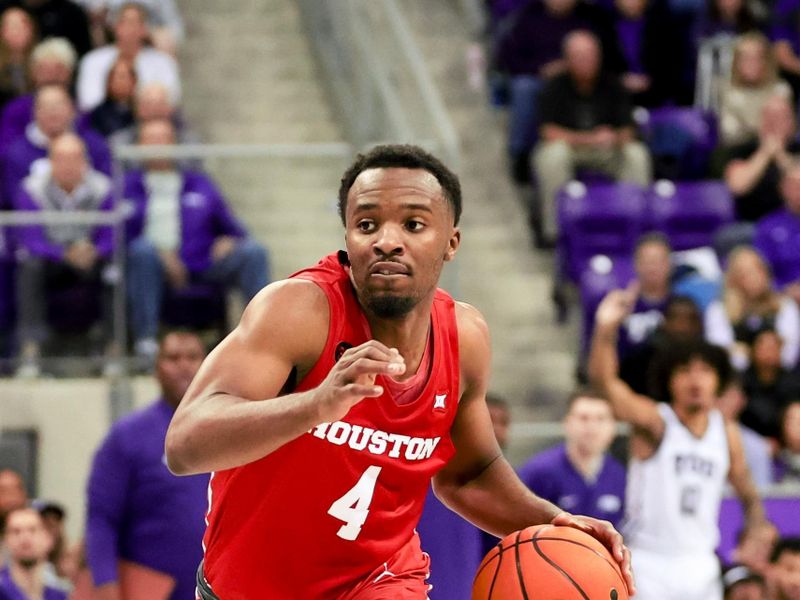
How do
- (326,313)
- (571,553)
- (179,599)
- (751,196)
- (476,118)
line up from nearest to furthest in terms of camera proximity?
1. (326,313)
2. (571,553)
3. (179,599)
4. (751,196)
5. (476,118)

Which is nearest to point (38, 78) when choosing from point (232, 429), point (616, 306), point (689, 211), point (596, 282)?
point (596, 282)

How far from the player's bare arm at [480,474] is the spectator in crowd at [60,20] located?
716cm

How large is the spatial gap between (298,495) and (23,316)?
5.11 metres

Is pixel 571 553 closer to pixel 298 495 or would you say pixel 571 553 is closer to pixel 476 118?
pixel 298 495

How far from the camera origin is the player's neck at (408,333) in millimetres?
4086

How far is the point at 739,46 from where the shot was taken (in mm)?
11406

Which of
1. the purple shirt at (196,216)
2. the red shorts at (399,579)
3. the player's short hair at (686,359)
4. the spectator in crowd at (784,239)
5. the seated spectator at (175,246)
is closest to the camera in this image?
the red shorts at (399,579)

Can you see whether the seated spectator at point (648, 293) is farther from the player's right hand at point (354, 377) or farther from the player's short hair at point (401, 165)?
the player's right hand at point (354, 377)

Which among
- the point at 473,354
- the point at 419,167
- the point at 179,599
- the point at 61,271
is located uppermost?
the point at 419,167

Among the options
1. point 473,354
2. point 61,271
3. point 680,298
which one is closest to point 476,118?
point 680,298

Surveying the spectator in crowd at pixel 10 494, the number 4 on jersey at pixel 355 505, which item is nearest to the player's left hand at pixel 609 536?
the number 4 on jersey at pixel 355 505

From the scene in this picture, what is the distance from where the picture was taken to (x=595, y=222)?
34.4 feet

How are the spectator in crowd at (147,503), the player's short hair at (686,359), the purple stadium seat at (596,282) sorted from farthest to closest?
1. the purple stadium seat at (596,282)
2. the player's short hair at (686,359)
3. the spectator in crowd at (147,503)

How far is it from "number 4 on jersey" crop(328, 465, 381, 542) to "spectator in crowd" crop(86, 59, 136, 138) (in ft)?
21.7
